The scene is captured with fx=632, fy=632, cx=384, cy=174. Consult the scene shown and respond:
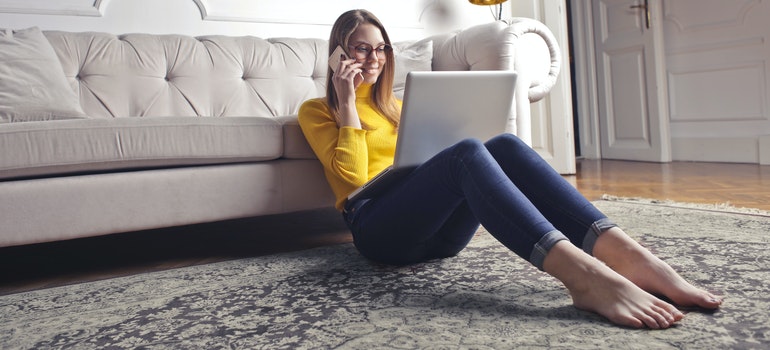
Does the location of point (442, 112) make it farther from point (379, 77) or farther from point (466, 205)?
point (379, 77)

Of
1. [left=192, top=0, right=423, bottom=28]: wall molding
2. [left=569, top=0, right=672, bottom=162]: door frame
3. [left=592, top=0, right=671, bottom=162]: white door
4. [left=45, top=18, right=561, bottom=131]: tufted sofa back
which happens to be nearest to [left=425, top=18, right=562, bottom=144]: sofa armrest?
[left=45, top=18, right=561, bottom=131]: tufted sofa back

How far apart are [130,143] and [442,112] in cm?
82

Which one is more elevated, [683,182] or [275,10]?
[275,10]

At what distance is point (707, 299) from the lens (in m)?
0.97

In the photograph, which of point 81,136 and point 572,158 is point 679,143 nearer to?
point 572,158

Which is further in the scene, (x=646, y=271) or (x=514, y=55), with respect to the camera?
(x=514, y=55)

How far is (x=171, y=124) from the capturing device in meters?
1.62

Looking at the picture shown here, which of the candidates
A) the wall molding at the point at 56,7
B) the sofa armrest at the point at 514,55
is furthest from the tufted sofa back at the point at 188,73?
the sofa armrest at the point at 514,55

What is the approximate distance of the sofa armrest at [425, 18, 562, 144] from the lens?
211 cm

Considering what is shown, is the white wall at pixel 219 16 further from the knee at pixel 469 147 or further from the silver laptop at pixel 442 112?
the knee at pixel 469 147

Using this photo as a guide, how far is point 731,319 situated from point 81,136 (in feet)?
4.66

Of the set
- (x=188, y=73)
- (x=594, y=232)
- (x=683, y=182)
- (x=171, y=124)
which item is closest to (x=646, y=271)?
(x=594, y=232)

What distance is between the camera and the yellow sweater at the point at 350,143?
1.44m

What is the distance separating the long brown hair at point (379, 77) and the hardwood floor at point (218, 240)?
20.3 inches
